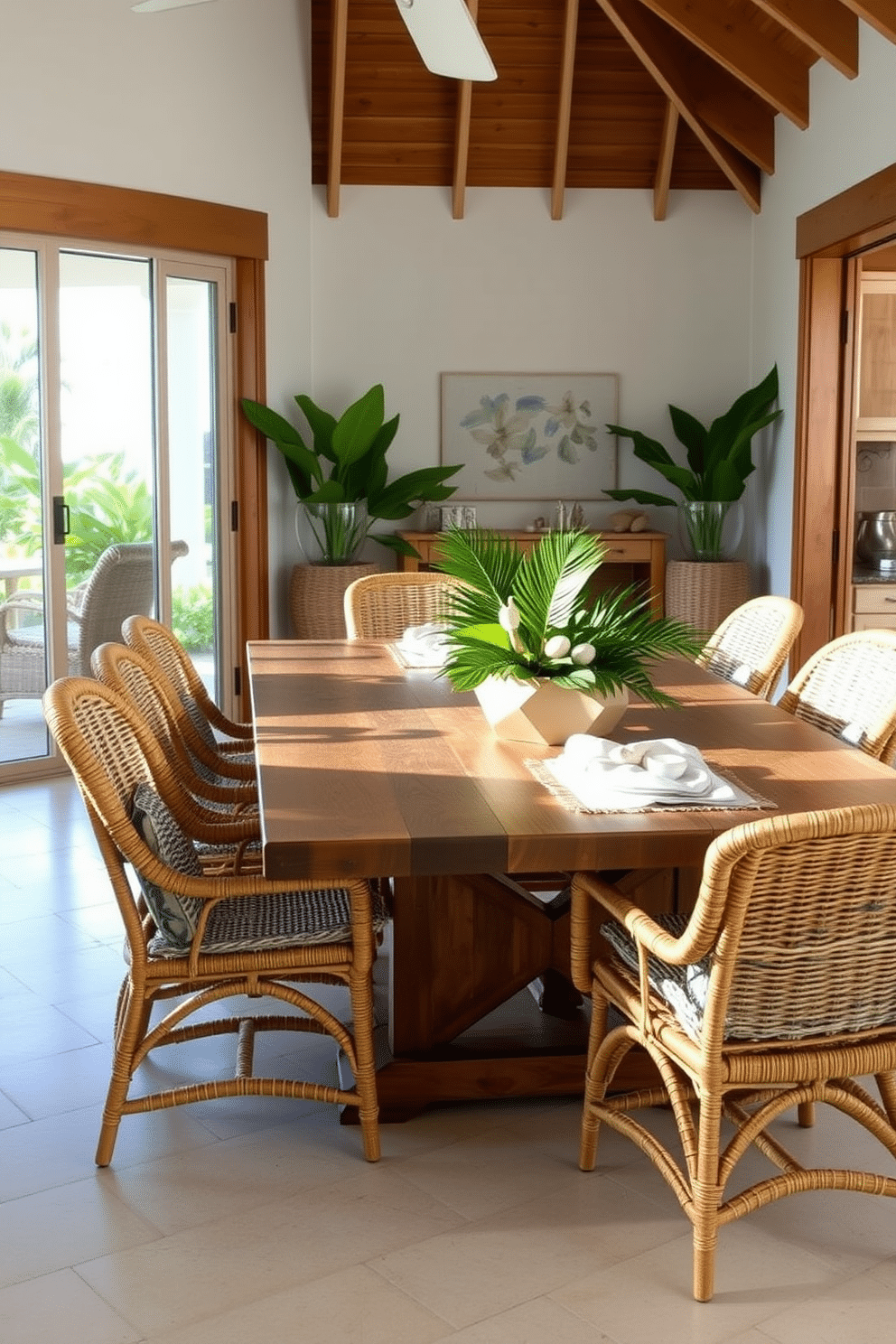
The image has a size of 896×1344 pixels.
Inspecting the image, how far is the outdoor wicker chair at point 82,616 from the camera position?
584cm

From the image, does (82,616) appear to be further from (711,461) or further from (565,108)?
(565,108)

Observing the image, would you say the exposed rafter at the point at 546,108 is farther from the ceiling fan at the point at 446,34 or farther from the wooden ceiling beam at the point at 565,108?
the ceiling fan at the point at 446,34

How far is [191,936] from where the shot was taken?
2658 mm

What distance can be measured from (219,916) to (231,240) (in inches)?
168

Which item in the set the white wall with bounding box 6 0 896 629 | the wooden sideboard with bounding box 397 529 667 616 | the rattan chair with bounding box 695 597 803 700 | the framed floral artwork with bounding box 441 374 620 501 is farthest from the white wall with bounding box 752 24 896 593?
the rattan chair with bounding box 695 597 803 700

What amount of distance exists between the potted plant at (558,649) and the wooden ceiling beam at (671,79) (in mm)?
3537

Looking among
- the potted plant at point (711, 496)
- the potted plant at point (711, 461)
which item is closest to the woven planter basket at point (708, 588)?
the potted plant at point (711, 496)

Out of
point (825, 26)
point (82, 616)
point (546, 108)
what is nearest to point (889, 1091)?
point (825, 26)

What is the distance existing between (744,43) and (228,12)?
215 centimetres

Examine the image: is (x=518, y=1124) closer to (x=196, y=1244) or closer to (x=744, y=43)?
(x=196, y=1244)

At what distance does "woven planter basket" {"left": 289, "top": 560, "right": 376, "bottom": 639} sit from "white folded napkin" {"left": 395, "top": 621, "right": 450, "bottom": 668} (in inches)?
93.3

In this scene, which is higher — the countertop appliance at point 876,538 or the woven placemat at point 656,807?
the countertop appliance at point 876,538

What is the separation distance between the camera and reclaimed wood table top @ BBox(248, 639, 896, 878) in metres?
2.29

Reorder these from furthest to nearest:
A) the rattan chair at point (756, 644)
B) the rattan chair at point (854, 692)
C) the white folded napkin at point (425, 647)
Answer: the white folded napkin at point (425, 647) → the rattan chair at point (756, 644) → the rattan chair at point (854, 692)
